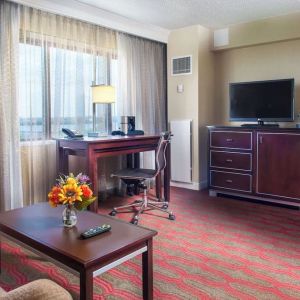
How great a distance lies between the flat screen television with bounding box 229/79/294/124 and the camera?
157 inches

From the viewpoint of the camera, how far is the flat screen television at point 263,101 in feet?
13.1

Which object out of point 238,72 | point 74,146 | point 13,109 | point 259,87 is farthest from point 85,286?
point 238,72

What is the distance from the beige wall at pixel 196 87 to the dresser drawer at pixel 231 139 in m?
0.49

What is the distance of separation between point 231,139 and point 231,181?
0.55 meters

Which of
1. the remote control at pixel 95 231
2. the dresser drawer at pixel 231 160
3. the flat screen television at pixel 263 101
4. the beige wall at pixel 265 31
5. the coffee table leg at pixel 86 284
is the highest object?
the beige wall at pixel 265 31

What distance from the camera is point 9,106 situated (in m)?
3.33

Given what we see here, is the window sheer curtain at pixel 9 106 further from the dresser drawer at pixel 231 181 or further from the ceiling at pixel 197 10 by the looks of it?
the dresser drawer at pixel 231 181

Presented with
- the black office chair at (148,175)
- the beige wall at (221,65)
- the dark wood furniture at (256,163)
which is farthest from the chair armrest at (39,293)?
the beige wall at (221,65)

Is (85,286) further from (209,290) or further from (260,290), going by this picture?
(260,290)

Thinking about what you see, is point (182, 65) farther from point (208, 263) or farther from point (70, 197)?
point (70, 197)

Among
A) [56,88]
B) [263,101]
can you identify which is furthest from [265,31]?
[56,88]

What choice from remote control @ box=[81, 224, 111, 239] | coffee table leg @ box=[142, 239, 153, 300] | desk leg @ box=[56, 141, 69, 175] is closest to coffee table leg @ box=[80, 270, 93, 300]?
remote control @ box=[81, 224, 111, 239]

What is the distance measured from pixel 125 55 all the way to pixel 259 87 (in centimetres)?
185

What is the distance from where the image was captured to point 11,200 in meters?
3.38
